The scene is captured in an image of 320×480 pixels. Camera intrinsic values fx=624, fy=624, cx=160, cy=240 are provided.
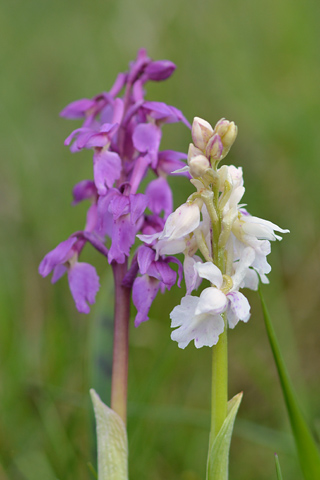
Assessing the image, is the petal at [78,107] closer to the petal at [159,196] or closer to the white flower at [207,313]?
the petal at [159,196]

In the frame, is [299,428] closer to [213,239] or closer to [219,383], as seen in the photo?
[219,383]

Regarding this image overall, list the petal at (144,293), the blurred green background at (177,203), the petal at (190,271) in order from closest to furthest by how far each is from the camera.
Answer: the petal at (190,271) < the petal at (144,293) < the blurred green background at (177,203)

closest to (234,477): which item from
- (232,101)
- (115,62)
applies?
(232,101)

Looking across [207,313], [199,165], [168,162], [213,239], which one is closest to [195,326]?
[207,313]

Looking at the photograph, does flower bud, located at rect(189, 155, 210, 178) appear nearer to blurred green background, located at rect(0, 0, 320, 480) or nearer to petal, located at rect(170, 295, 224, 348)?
petal, located at rect(170, 295, 224, 348)

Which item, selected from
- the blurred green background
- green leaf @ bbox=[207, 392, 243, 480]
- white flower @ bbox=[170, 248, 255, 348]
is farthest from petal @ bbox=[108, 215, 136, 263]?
the blurred green background

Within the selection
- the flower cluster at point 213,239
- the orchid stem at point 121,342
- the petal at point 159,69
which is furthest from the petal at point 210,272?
the petal at point 159,69
